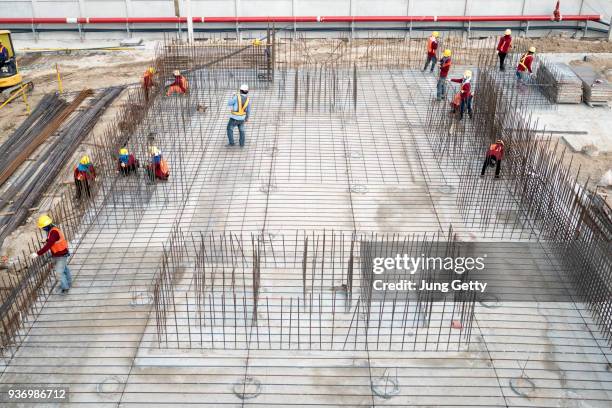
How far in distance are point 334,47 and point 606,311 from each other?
1635 cm

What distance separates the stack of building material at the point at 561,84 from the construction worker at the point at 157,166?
966 centimetres

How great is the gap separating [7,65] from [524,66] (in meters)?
14.1

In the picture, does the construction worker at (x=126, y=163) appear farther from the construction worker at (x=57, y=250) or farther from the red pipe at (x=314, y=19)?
the red pipe at (x=314, y=19)

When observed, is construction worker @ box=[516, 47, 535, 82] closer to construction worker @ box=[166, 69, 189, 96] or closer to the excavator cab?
construction worker @ box=[166, 69, 189, 96]

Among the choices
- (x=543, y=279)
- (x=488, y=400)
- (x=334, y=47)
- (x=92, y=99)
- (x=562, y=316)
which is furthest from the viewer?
(x=334, y=47)

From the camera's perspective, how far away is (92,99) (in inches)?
692

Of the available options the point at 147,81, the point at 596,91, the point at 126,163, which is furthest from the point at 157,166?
the point at 596,91

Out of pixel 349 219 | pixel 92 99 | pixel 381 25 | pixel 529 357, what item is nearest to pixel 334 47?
pixel 381 25

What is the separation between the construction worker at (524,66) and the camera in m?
15.2

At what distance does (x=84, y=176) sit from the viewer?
10367 mm

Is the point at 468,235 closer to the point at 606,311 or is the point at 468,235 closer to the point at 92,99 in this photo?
the point at 606,311

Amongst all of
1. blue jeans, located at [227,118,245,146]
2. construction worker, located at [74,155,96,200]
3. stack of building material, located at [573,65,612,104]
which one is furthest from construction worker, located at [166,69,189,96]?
stack of building material, located at [573,65,612,104]

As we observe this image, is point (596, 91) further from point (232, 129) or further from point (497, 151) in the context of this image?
point (232, 129)

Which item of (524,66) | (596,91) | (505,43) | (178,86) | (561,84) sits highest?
(505,43)
